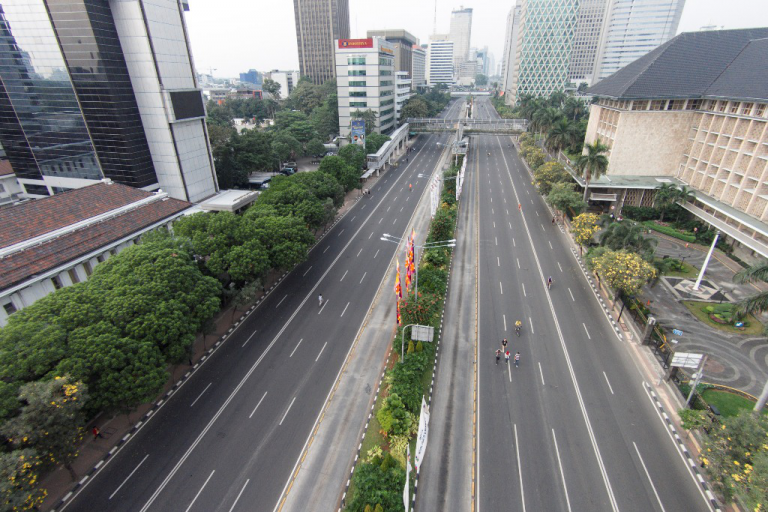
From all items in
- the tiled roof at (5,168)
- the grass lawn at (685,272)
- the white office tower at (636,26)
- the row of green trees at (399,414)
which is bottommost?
the grass lawn at (685,272)

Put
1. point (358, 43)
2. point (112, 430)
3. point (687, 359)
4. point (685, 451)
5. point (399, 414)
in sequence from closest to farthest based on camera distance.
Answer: point (685, 451) → point (399, 414) → point (112, 430) → point (687, 359) → point (358, 43)

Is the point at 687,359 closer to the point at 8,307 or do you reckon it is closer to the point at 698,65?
the point at 8,307

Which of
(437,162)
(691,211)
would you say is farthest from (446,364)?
(437,162)

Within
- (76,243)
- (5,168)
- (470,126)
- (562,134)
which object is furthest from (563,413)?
(470,126)

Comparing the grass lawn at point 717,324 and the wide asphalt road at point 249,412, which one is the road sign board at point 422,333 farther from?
the grass lawn at point 717,324

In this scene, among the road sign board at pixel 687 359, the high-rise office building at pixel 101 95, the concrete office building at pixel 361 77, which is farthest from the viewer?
the concrete office building at pixel 361 77

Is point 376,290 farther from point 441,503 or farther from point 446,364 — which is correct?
point 441,503

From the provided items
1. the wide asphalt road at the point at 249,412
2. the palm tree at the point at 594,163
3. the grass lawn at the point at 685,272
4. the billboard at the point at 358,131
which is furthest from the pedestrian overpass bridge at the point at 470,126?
the wide asphalt road at the point at 249,412

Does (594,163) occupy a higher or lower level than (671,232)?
higher
